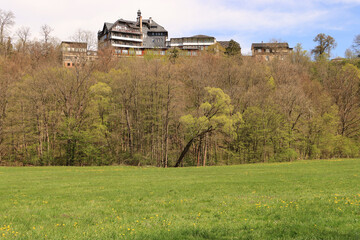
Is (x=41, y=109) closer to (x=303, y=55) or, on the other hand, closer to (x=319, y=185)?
(x=319, y=185)

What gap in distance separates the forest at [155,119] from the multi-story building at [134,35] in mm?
56621

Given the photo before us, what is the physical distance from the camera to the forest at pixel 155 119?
46719mm

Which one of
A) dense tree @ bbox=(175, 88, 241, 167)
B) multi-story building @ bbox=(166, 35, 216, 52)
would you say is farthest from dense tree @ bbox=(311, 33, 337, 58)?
dense tree @ bbox=(175, 88, 241, 167)

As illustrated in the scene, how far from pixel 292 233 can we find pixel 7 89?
48295 millimetres

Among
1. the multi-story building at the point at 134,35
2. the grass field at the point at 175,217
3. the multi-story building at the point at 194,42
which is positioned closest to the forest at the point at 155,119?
the grass field at the point at 175,217

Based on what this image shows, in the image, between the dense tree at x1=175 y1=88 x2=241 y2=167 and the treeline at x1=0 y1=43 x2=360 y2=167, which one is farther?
the treeline at x1=0 y1=43 x2=360 y2=167

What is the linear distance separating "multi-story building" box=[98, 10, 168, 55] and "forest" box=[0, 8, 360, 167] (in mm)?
56621

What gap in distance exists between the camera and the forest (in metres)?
46.7

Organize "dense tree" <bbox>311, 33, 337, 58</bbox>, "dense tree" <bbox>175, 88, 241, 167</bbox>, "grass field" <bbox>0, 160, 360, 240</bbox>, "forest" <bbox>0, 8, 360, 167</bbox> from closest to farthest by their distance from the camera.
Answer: "grass field" <bbox>0, 160, 360, 240</bbox> < "dense tree" <bbox>175, 88, 241, 167</bbox> < "forest" <bbox>0, 8, 360, 167</bbox> < "dense tree" <bbox>311, 33, 337, 58</bbox>

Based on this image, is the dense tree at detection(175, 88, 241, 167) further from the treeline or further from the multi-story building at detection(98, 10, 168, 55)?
the multi-story building at detection(98, 10, 168, 55)

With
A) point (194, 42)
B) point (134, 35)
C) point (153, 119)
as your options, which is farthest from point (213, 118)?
point (134, 35)

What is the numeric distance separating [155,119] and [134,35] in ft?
240

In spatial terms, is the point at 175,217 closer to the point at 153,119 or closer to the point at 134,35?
the point at 153,119

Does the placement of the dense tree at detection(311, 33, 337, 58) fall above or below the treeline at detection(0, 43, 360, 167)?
above
